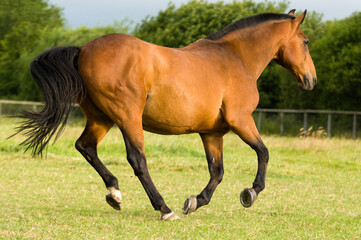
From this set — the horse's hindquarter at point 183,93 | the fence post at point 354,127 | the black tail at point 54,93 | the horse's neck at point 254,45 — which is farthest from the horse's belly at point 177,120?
the fence post at point 354,127

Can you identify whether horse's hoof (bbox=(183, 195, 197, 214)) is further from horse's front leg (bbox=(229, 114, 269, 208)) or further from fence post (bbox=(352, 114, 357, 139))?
fence post (bbox=(352, 114, 357, 139))

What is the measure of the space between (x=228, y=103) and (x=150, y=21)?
26.9 meters

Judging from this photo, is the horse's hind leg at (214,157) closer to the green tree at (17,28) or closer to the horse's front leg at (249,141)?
the horse's front leg at (249,141)

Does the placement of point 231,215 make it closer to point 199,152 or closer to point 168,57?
point 168,57

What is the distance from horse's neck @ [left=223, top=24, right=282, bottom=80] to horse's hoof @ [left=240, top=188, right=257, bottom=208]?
4.50 ft

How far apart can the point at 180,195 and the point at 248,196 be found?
241cm

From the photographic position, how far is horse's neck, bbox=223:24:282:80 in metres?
6.02

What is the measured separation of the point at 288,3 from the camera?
31125mm

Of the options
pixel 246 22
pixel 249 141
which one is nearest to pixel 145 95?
pixel 249 141

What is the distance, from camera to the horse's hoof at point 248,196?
536 centimetres

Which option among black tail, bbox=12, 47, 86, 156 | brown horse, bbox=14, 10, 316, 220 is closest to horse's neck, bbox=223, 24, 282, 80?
brown horse, bbox=14, 10, 316, 220

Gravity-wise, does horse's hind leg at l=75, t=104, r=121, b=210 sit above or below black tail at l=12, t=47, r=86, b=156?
below

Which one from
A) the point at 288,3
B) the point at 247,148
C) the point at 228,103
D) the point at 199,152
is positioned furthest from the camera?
the point at 288,3

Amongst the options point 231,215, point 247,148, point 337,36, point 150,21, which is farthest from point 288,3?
point 231,215
